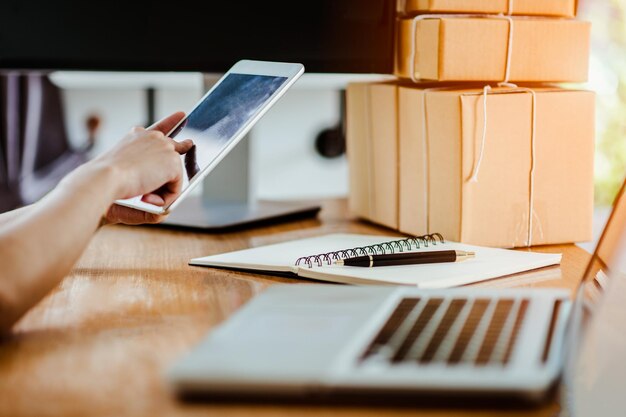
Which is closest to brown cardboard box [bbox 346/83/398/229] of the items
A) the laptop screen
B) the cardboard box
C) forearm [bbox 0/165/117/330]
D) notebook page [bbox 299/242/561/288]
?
the cardboard box

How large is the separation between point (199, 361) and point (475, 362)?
0.57 feet

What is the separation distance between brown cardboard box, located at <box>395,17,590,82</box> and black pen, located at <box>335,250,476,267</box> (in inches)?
10.4

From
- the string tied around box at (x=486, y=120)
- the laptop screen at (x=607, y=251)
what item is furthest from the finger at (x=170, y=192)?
the laptop screen at (x=607, y=251)

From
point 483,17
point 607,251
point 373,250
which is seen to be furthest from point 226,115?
point 607,251

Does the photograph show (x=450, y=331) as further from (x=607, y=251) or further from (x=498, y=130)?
(x=498, y=130)

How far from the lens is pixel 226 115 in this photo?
1.02 m

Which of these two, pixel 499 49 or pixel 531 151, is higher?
pixel 499 49

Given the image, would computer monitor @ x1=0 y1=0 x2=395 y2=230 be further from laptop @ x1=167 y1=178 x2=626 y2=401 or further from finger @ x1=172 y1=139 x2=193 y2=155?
laptop @ x1=167 y1=178 x2=626 y2=401

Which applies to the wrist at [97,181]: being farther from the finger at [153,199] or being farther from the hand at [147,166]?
the finger at [153,199]

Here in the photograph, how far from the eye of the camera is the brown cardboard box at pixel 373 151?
3.83 ft

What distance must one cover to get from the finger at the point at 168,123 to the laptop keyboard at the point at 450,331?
1.47ft

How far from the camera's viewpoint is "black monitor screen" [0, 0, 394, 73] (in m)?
1.18

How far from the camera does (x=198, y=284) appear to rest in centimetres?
86

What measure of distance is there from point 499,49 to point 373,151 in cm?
25
